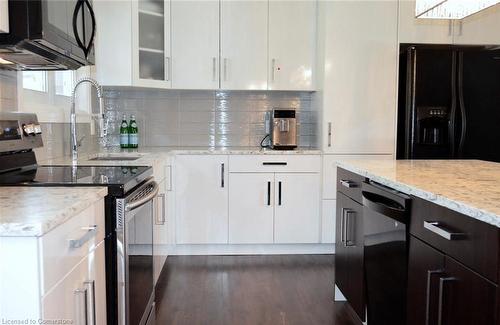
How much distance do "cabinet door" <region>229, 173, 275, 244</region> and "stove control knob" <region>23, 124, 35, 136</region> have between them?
5.80 ft

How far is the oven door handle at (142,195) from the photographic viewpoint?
1714mm

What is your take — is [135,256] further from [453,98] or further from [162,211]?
[453,98]

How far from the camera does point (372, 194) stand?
1.96 m

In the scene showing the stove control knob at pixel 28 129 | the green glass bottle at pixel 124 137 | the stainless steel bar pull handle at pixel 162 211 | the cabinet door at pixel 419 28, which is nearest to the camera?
the stove control knob at pixel 28 129

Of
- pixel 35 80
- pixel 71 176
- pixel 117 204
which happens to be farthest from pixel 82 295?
pixel 35 80

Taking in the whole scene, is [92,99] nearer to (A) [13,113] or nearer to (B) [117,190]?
(A) [13,113]

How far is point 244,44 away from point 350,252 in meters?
2.12

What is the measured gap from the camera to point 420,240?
1.52m

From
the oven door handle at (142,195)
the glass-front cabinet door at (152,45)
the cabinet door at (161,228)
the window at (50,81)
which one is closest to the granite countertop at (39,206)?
the oven door handle at (142,195)

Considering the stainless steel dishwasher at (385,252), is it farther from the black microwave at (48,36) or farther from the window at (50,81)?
the window at (50,81)

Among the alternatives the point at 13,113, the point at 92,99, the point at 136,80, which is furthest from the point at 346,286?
the point at 92,99

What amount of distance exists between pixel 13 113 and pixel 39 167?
0.31 m

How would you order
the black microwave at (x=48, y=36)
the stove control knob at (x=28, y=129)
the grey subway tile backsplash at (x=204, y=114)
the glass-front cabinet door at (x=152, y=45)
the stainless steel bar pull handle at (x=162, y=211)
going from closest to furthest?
1. the black microwave at (x=48, y=36)
2. the stove control knob at (x=28, y=129)
3. the stainless steel bar pull handle at (x=162, y=211)
4. the glass-front cabinet door at (x=152, y=45)
5. the grey subway tile backsplash at (x=204, y=114)

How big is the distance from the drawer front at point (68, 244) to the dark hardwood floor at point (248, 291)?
3.89 ft
